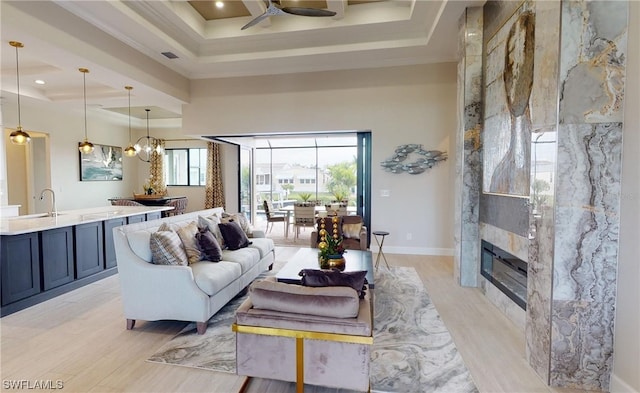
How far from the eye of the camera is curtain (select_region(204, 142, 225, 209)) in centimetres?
918

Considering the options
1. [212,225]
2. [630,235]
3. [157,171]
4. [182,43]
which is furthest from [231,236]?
[157,171]

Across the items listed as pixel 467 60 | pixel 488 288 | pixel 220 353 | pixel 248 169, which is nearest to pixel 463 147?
pixel 467 60

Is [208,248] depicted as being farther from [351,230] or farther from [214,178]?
[214,178]

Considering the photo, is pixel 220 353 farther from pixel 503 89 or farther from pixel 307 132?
pixel 307 132

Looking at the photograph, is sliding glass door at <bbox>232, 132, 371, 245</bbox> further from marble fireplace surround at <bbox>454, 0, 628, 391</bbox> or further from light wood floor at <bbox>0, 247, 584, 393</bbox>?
marble fireplace surround at <bbox>454, 0, 628, 391</bbox>

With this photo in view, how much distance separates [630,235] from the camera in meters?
2.00

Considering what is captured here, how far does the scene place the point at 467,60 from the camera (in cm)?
418

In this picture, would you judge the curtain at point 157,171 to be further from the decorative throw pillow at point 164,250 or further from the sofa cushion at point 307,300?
the sofa cushion at point 307,300

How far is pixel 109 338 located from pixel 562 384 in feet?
12.5

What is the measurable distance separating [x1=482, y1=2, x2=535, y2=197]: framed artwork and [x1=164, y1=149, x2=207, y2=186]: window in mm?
8366

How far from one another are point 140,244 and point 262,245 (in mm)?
1791

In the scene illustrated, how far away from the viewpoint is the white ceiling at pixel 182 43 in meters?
3.85

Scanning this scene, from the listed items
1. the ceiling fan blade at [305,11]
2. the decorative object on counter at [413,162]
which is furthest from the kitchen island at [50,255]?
the decorative object on counter at [413,162]

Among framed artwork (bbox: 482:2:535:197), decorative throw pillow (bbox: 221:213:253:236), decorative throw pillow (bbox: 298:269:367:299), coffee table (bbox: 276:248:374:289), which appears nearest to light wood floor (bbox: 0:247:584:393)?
decorative throw pillow (bbox: 298:269:367:299)
